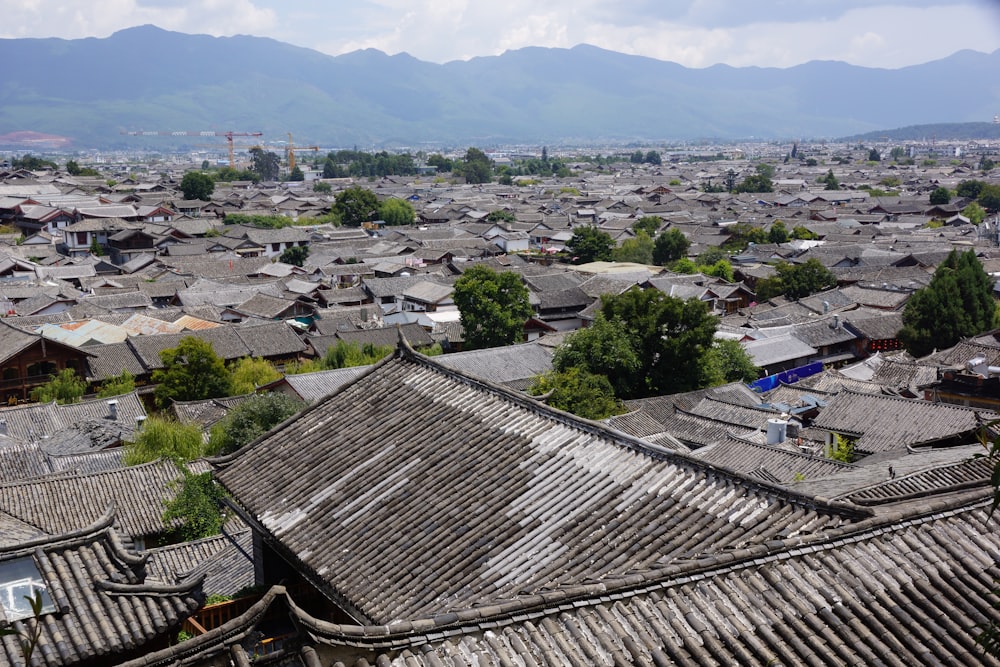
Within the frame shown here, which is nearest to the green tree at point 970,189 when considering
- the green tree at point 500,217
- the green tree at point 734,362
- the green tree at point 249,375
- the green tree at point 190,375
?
the green tree at point 500,217

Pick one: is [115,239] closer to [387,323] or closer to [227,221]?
[227,221]

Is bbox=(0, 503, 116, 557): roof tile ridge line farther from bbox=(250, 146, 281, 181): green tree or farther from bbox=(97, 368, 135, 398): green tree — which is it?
bbox=(250, 146, 281, 181): green tree

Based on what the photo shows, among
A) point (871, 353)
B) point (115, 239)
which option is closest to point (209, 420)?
point (871, 353)

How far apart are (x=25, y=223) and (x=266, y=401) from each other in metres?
47.2

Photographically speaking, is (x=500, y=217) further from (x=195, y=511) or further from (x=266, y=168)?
(x=195, y=511)

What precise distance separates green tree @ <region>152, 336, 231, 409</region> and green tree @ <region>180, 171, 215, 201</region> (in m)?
50.8

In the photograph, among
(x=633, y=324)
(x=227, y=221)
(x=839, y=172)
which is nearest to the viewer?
(x=633, y=324)

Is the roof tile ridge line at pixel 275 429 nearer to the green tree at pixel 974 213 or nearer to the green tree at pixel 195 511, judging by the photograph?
the green tree at pixel 195 511

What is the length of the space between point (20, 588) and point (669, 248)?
4500cm

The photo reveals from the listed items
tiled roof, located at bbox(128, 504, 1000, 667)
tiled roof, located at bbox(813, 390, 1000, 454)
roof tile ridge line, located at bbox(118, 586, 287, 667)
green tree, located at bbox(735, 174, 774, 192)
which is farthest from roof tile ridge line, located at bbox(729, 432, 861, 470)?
green tree, located at bbox(735, 174, 774, 192)

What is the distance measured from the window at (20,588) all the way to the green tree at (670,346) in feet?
65.4

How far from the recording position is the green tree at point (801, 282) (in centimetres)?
3862

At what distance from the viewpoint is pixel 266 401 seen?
747 inches

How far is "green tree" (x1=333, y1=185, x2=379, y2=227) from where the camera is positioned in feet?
218
